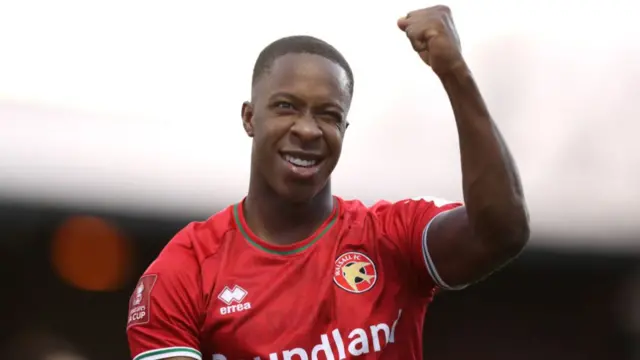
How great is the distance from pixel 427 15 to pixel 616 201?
3.34 metres

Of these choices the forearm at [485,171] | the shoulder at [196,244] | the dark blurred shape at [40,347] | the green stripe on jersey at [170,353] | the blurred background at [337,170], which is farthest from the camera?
the dark blurred shape at [40,347]

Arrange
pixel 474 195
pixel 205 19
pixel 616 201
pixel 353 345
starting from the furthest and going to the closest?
pixel 616 201 < pixel 205 19 < pixel 353 345 < pixel 474 195

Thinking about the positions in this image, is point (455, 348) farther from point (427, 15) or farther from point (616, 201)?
point (427, 15)

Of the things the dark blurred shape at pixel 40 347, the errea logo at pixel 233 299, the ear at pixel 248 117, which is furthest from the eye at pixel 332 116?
the dark blurred shape at pixel 40 347

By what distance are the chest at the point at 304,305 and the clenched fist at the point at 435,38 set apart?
1.70 feet

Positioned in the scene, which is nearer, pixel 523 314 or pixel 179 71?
pixel 179 71

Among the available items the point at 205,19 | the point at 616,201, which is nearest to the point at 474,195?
the point at 205,19

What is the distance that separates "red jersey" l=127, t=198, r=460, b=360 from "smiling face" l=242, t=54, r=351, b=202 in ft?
0.57

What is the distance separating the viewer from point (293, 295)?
5.49 ft

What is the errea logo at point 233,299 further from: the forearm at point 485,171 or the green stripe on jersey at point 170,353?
the forearm at point 485,171

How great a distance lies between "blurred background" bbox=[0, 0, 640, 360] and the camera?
12.2ft

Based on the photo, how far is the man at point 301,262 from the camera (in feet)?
5.33

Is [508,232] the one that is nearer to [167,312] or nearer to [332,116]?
[332,116]

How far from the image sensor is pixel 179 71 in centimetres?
378
